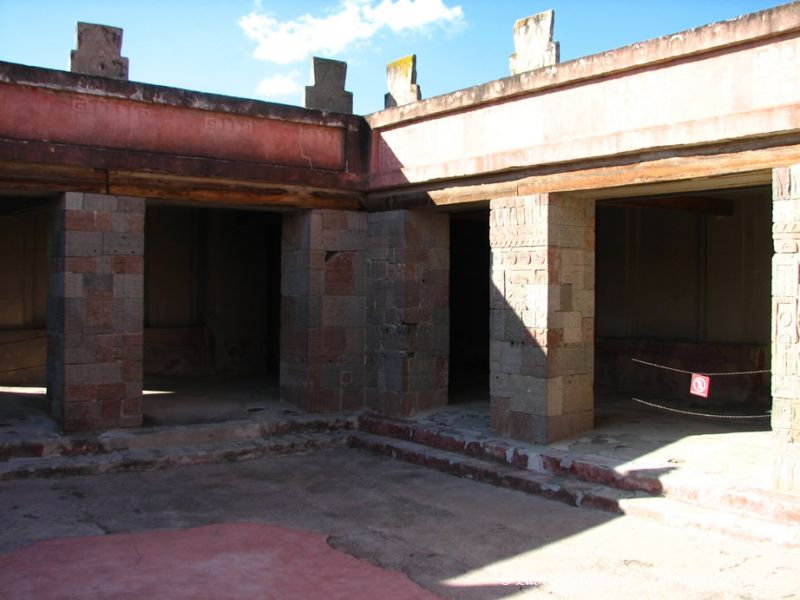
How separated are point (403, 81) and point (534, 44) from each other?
6.67 ft

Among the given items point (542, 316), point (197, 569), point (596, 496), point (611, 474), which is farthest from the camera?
point (542, 316)

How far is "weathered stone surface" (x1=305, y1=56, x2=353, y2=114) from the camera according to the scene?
9.52 metres

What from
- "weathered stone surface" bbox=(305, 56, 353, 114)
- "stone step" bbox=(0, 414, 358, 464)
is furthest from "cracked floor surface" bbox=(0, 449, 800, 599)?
"weathered stone surface" bbox=(305, 56, 353, 114)

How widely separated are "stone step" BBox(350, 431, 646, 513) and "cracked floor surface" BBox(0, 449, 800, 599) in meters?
0.11

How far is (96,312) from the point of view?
26.1ft

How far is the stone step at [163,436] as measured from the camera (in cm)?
752

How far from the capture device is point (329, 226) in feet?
30.6

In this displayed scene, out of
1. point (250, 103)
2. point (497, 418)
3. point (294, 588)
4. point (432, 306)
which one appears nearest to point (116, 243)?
point (250, 103)

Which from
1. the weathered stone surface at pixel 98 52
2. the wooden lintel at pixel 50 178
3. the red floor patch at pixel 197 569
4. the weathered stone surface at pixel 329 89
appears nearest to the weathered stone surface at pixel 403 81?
the weathered stone surface at pixel 329 89

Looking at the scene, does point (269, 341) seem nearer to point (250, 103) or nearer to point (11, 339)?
point (11, 339)

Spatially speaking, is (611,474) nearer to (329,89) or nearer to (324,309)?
(324,309)

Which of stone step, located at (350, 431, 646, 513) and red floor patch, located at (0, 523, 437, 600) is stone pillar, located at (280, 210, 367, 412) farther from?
red floor patch, located at (0, 523, 437, 600)

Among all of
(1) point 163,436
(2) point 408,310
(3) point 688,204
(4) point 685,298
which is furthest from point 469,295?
(1) point 163,436

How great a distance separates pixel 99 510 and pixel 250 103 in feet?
14.7
